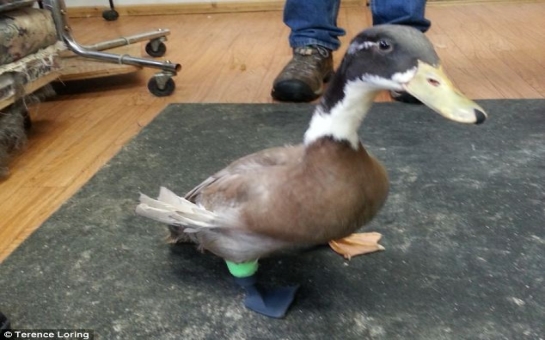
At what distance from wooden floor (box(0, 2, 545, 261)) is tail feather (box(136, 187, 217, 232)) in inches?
11.9

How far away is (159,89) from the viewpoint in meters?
1.41

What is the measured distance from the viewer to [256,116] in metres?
1.23

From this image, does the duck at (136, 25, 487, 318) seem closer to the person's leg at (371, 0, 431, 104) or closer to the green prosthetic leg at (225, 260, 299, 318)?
the green prosthetic leg at (225, 260, 299, 318)

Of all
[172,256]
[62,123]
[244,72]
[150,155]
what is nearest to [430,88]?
[172,256]

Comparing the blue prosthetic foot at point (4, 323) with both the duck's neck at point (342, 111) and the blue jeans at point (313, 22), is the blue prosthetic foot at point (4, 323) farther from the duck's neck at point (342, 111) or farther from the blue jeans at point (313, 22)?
the blue jeans at point (313, 22)

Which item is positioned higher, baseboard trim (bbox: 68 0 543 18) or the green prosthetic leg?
the green prosthetic leg

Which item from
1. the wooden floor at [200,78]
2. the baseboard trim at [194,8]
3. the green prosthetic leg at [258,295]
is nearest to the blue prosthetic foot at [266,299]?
the green prosthetic leg at [258,295]

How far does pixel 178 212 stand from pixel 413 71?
298 mm

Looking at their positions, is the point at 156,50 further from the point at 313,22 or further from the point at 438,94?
the point at 438,94

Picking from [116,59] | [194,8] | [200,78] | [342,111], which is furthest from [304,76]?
[194,8]

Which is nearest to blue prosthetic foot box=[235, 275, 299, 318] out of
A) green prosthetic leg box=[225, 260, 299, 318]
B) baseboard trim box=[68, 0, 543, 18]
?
green prosthetic leg box=[225, 260, 299, 318]

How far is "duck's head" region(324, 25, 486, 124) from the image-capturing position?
1.65 ft

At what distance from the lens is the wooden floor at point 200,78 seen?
100cm

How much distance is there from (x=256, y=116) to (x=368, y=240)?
21.5 inches
